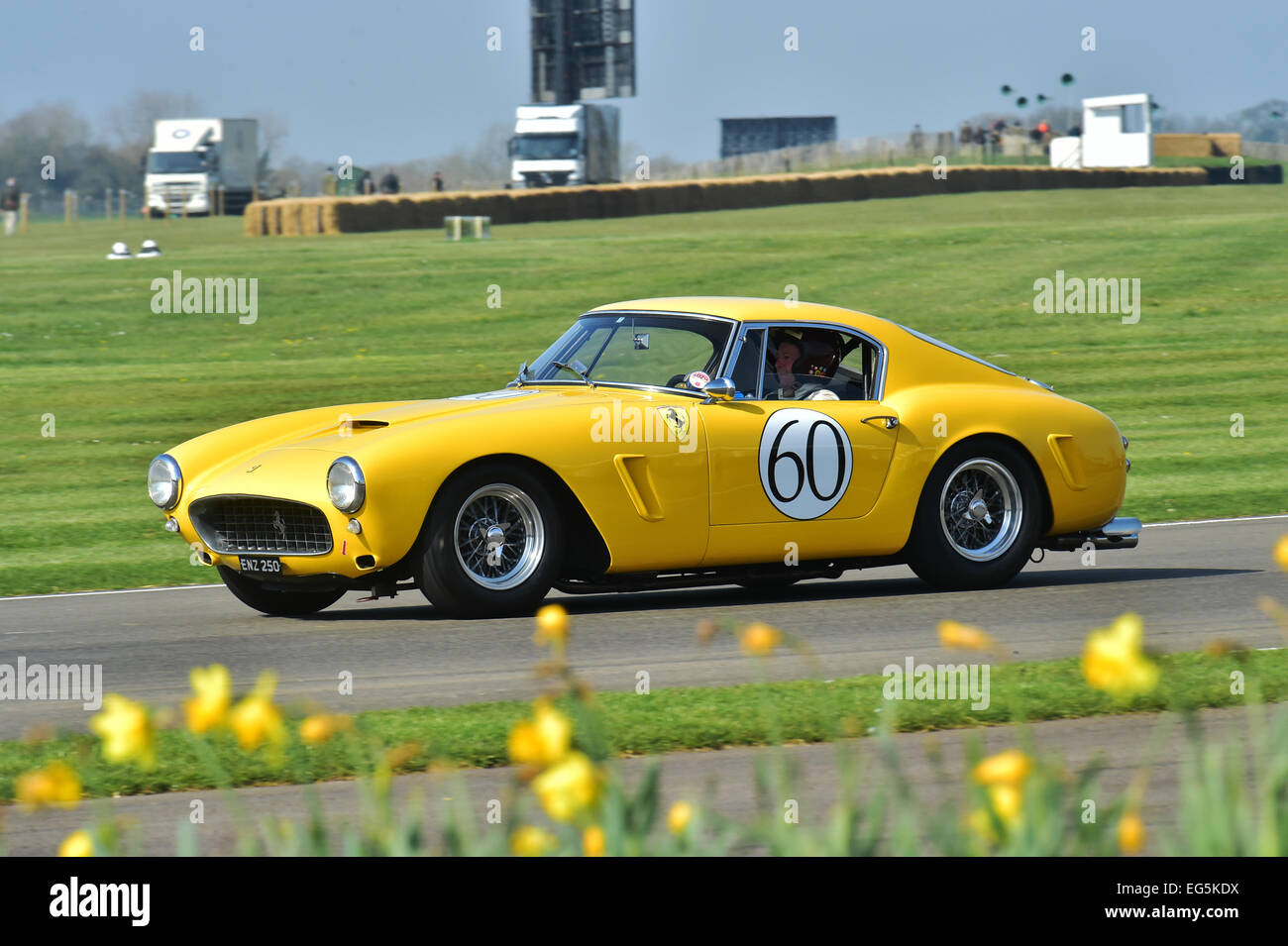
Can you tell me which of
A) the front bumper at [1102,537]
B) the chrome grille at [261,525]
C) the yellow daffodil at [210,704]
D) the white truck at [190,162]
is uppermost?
the white truck at [190,162]

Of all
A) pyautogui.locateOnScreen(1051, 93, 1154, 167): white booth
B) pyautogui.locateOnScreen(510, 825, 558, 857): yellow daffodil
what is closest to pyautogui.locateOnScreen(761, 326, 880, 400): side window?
pyautogui.locateOnScreen(510, 825, 558, 857): yellow daffodil

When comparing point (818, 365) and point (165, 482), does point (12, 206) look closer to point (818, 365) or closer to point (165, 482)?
point (165, 482)

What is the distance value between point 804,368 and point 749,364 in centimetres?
45

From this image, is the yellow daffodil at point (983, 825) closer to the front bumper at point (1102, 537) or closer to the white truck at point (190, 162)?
the front bumper at point (1102, 537)

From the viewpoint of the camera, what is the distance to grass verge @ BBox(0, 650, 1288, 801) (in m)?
5.71

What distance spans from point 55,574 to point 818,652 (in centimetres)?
557

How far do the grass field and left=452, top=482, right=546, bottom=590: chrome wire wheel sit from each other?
3275 mm

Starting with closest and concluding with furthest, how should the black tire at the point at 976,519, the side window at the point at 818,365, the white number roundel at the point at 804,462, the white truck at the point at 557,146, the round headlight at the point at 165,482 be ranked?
the round headlight at the point at 165,482 → the white number roundel at the point at 804,462 → the side window at the point at 818,365 → the black tire at the point at 976,519 → the white truck at the point at 557,146

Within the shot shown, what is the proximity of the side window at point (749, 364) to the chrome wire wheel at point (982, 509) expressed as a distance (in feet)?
4.29

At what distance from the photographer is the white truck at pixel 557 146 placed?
179ft

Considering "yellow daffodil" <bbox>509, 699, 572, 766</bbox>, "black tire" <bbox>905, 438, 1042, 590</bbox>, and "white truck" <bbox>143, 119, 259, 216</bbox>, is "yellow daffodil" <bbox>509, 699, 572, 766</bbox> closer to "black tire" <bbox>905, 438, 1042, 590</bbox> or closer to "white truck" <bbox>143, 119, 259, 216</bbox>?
"black tire" <bbox>905, 438, 1042, 590</bbox>

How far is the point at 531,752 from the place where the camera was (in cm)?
279

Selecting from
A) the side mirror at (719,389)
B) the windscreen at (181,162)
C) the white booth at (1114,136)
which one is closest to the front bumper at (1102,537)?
the side mirror at (719,389)
